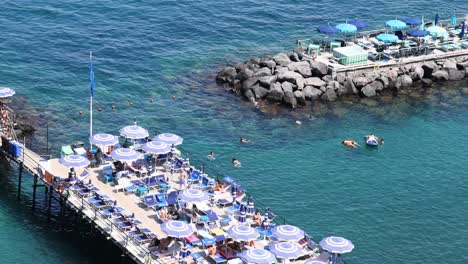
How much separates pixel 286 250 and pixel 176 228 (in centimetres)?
902

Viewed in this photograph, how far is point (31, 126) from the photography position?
344ft

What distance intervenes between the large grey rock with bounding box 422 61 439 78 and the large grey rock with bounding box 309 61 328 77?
47.0 ft

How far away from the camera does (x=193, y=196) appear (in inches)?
3226

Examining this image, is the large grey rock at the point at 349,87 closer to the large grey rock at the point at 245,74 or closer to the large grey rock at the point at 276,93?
the large grey rock at the point at 276,93

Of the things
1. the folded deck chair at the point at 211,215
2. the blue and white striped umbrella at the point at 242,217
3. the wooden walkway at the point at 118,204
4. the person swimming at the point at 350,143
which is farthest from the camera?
the person swimming at the point at 350,143

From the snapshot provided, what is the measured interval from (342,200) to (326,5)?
213 ft

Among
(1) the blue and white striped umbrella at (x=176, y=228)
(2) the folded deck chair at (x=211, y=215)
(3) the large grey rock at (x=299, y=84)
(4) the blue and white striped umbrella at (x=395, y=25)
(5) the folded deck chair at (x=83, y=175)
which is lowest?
(2) the folded deck chair at (x=211, y=215)

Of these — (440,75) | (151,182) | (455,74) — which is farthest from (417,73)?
(151,182)

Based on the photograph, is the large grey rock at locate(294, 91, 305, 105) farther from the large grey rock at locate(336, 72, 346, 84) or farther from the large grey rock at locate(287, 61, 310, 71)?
the large grey rock at locate(336, 72, 346, 84)

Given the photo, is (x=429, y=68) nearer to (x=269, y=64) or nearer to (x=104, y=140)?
(x=269, y=64)

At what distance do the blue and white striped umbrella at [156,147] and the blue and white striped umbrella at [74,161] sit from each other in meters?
5.76

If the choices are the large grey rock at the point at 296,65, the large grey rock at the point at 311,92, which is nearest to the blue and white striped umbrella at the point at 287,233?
the large grey rock at the point at 311,92

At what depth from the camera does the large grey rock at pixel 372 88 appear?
120 metres

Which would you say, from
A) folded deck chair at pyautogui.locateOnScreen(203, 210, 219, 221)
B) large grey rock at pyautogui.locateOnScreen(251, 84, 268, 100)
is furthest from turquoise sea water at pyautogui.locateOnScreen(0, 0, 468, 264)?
folded deck chair at pyautogui.locateOnScreen(203, 210, 219, 221)
